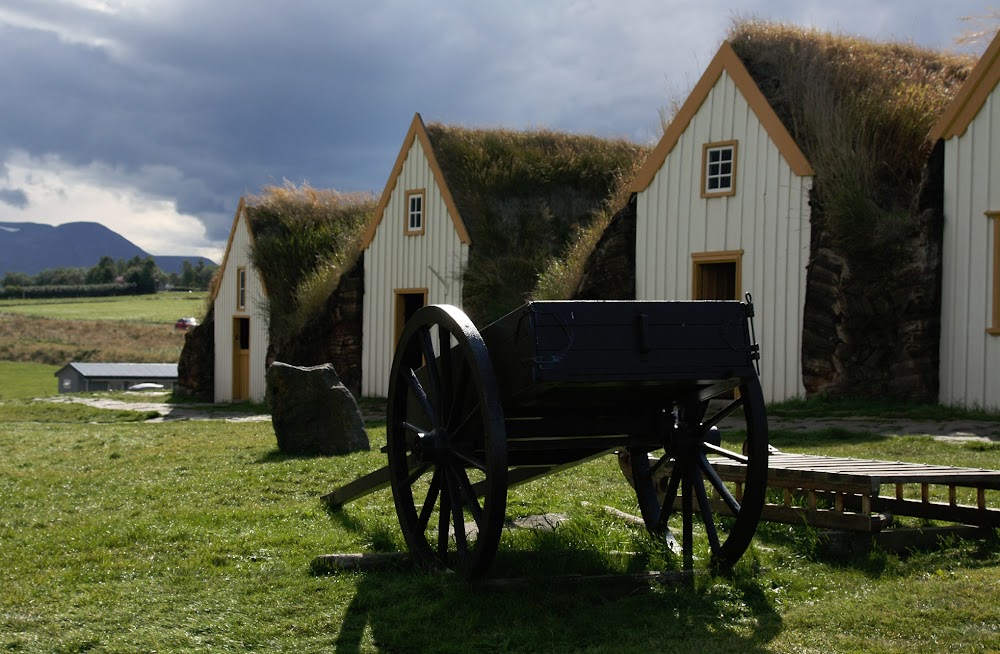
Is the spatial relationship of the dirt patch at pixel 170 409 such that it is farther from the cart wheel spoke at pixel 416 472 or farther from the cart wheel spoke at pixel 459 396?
the cart wheel spoke at pixel 459 396

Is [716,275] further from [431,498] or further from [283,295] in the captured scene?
[431,498]

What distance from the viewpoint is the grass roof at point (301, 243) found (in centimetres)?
2750

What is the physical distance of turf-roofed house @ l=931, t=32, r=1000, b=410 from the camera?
51.1 ft

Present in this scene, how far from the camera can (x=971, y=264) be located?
1584 centimetres

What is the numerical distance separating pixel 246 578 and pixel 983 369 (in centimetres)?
1271

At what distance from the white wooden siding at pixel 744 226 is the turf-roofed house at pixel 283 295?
31.0 feet

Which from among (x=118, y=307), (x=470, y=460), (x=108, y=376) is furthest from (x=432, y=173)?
(x=118, y=307)

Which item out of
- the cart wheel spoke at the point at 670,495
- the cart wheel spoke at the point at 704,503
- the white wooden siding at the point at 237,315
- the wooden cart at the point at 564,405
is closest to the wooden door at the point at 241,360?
the white wooden siding at the point at 237,315

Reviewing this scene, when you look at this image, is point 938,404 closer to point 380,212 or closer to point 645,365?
point 645,365

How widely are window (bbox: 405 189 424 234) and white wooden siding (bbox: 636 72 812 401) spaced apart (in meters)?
6.74

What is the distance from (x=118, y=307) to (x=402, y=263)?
86.6 metres

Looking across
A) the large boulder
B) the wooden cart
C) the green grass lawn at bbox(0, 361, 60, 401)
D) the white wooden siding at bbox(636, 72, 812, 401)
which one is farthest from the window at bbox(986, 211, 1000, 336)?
the green grass lawn at bbox(0, 361, 60, 401)

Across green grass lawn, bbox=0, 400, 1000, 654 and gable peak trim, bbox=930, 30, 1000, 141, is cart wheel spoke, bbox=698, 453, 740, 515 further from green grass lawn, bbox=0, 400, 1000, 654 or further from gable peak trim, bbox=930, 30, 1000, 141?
gable peak trim, bbox=930, 30, 1000, 141

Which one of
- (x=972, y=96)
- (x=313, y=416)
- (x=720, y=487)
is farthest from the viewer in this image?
(x=972, y=96)
